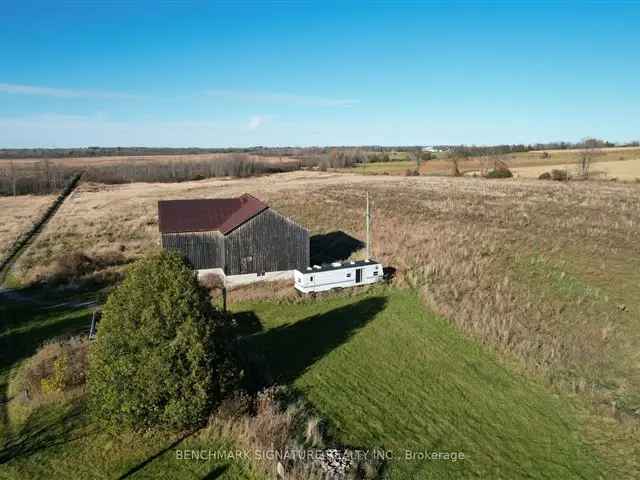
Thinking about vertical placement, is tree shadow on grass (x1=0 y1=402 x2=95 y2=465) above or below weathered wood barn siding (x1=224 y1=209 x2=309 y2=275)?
below

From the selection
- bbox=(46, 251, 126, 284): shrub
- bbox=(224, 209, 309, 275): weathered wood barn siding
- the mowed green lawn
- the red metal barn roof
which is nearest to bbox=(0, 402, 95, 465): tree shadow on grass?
the mowed green lawn

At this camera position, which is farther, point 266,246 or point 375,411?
point 266,246

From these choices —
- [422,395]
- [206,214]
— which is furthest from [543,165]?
[422,395]

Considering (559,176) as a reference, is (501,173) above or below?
above

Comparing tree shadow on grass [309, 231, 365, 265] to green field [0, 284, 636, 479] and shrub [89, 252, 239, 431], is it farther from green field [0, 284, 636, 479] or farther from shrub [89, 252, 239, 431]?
shrub [89, 252, 239, 431]

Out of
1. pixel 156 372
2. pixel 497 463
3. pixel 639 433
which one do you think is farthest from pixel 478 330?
pixel 156 372

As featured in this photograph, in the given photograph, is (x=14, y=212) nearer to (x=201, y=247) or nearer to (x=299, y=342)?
(x=201, y=247)
